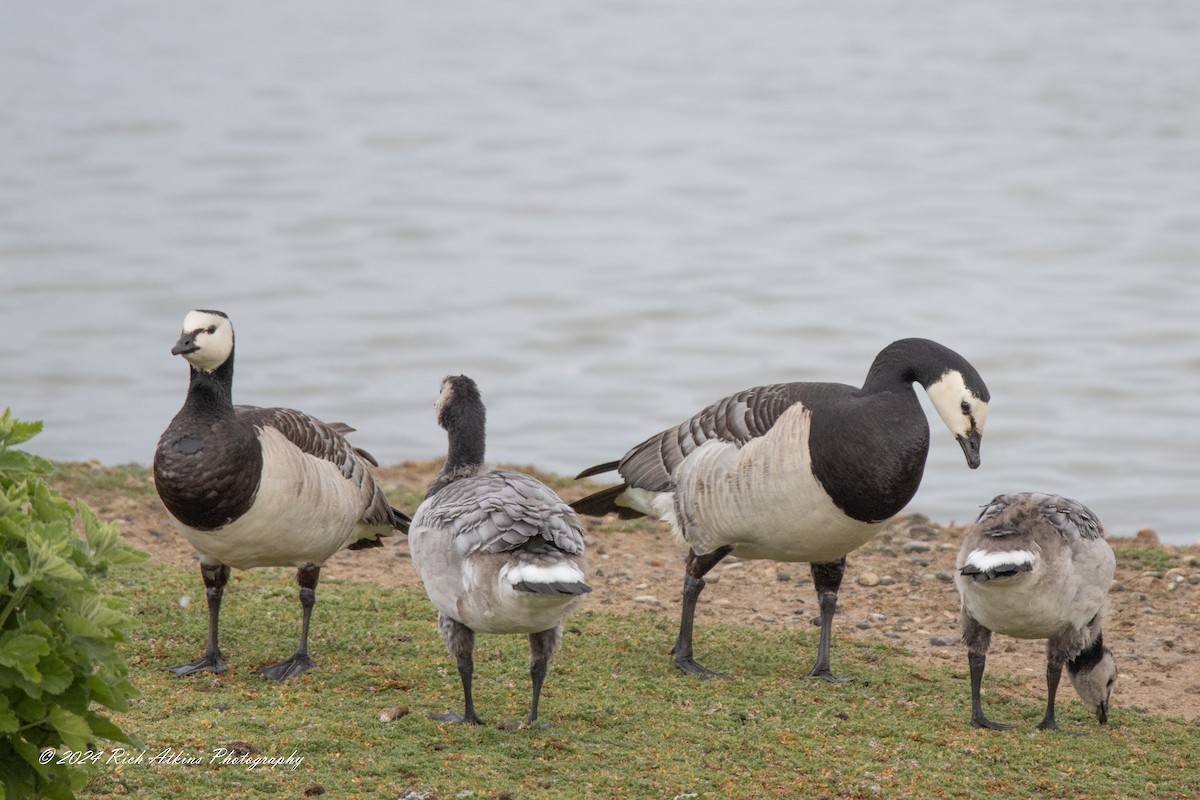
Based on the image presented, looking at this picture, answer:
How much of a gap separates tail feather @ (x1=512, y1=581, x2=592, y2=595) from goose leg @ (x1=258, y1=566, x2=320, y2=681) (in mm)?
2247

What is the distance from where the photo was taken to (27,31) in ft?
166

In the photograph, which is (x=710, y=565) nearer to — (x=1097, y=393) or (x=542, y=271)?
(x=1097, y=393)

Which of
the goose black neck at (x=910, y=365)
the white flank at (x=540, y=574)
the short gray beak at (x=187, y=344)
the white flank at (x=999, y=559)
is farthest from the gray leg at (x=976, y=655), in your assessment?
the short gray beak at (x=187, y=344)

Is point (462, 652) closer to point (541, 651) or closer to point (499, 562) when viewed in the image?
point (541, 651)

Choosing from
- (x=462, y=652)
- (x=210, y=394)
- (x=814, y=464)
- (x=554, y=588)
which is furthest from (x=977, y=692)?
(x=210, y=394)

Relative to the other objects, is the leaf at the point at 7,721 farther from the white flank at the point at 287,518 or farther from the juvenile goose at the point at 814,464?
the juvenile goose at the point at 814,464

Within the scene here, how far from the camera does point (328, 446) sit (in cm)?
877

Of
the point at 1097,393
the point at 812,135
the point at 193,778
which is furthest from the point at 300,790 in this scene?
the point at 812,135

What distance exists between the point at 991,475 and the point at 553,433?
209 inches

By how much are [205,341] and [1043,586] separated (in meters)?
4.76

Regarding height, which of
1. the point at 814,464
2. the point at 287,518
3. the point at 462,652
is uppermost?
the point at 814,464

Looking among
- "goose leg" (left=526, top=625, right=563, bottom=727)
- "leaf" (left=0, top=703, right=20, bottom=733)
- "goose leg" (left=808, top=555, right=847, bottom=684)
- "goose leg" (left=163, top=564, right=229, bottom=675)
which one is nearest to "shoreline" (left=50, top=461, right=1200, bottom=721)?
"goose leg" (left=808, top=555, right=847, bottom=684)

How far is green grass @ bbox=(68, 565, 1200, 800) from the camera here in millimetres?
6613

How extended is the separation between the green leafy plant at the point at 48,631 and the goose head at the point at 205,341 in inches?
116
